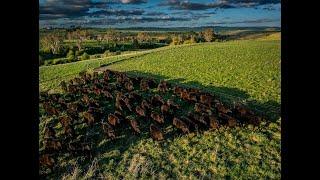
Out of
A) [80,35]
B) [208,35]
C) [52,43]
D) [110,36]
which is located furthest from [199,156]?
[80,35]

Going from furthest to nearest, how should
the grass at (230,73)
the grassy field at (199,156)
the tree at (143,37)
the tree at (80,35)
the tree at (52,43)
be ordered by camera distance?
1. the tree at (80,35)
2. the tree at (143,37)
3. the tree at (52,43)
4. the grass at (230,73)
5. the grassy field at (199,156)

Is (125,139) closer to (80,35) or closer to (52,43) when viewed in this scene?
(52,43)

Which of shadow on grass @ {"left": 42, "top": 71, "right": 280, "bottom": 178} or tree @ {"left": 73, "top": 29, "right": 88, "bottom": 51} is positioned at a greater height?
tree @ {"left": 73, "top": 29, "right": 88, "bottom": 51}

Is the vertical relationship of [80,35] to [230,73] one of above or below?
above

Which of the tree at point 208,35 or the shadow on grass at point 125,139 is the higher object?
the tree at point 208,35

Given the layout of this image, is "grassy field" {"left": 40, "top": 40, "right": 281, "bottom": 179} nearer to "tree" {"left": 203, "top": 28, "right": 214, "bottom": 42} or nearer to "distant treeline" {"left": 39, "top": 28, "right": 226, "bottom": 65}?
"distant treeline" {"left": 39, "top": 28, "right": 226, "bottom": 65}

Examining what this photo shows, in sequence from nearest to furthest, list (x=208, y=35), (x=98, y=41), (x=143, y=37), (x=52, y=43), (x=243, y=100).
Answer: (x=243, y=100) → (x=208, y=35) → (x=52, y=43) → (x=98, y=41) → (x=143, y=37)

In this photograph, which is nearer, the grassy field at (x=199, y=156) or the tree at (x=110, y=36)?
the grassy field at (x=199, y=156)

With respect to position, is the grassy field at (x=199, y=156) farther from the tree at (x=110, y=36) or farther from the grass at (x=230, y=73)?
the tree at (x=110, y=36)

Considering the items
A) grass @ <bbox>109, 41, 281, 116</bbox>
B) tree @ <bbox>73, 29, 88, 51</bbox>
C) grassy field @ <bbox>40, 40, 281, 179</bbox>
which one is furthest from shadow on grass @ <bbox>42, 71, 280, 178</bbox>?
tree @ <bbox>73, 29, 88, 51</bbox>

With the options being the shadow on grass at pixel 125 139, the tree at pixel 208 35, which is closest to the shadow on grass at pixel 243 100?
the shadow on grass at pixel 125 139

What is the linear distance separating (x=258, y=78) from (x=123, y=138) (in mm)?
15223
